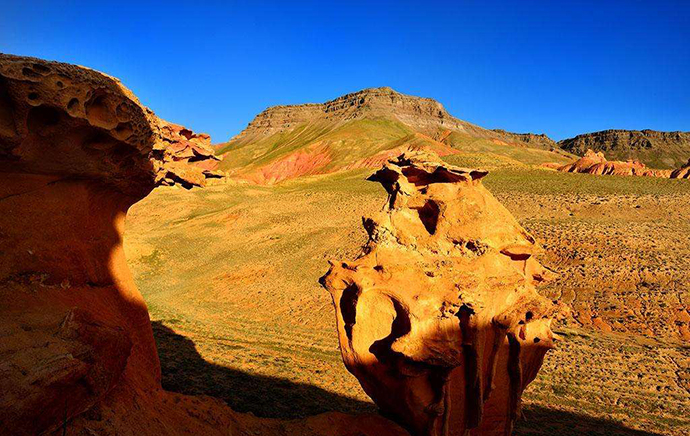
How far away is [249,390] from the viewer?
9.54 meters

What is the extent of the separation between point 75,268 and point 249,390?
559 centimetres

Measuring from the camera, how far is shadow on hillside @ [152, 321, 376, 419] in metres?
8.61

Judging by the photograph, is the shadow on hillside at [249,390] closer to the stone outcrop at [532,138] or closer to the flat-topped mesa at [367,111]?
the flat-topped mesa at [367,111]

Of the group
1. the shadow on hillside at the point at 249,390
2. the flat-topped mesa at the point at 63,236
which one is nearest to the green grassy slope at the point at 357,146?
the shadow on hillside at the point at 249,390

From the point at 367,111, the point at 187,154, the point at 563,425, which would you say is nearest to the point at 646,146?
the point at 367,111

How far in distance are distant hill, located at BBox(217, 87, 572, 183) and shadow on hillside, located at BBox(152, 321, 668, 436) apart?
3968 cm

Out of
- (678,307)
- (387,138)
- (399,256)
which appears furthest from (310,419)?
(387,138)

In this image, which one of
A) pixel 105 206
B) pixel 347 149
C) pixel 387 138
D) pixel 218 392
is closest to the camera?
pixel 105 206

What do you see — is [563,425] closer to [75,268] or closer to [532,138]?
[75,268]

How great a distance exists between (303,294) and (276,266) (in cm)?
468

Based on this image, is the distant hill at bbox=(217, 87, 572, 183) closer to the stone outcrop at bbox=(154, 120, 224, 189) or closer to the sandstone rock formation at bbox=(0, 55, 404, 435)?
the stone outcrop at bbox=(154, 120, 224, 189)

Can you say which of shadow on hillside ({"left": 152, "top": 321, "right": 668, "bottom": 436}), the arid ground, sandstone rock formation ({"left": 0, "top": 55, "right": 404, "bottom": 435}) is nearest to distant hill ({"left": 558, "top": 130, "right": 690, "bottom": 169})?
the arid ground

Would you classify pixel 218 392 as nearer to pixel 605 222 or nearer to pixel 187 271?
pixel 187 271

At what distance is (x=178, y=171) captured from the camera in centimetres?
4019
